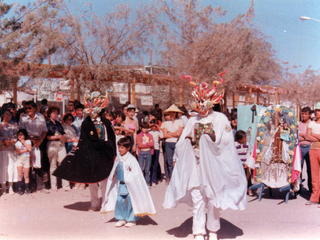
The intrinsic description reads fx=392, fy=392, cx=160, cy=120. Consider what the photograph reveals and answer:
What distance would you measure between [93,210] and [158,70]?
1540cm

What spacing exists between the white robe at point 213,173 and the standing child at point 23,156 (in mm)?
4237

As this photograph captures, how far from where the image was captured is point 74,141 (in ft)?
30.8

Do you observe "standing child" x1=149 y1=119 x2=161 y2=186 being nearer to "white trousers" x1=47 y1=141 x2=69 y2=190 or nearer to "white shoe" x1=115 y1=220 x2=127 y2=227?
"white trousers" x1=47 y1=141 x2=69 y2=190

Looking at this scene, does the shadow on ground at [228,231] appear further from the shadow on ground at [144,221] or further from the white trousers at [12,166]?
the white trousers at [12,166]

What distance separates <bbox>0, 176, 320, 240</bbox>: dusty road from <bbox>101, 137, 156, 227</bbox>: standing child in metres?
0.22

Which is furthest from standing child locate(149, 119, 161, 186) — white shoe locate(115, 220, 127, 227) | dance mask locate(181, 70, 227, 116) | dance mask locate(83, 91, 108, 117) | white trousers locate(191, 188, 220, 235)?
white trousers locate(191, 188, 220, 235)

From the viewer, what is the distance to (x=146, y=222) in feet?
20.9

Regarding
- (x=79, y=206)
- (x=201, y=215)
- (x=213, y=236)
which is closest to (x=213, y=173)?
(x=201, y=215)

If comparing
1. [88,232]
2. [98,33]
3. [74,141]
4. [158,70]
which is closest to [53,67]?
[98,33]

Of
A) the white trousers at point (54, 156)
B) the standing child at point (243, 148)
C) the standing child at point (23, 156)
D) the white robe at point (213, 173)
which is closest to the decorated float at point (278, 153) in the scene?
the standing child at point (243, 148)

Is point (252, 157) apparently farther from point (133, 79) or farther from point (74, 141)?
point (133, 79)

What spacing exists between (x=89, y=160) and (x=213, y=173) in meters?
2.57

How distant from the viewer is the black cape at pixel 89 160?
695 cm

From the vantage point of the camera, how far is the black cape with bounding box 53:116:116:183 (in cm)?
695
